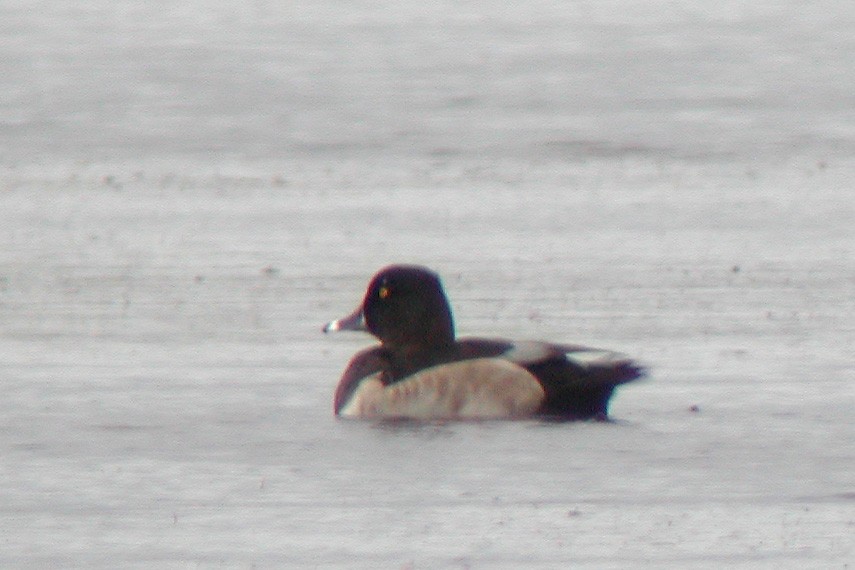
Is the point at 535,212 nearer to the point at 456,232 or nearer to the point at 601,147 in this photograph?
the point at 456,232

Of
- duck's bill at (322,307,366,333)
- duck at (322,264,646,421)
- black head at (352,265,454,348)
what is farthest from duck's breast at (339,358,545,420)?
duck's bill at (322,307,366,333)

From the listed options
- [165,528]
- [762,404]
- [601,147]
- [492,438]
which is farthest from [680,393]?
[601,147]

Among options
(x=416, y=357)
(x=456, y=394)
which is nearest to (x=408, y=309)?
(x=416, y=357)

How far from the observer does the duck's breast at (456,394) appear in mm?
9984

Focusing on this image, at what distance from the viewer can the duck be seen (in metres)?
9.97

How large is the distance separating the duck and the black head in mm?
12

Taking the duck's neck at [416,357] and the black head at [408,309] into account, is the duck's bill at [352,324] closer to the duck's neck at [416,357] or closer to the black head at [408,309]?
the black head at [408,309]

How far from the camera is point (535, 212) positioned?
1509 cm

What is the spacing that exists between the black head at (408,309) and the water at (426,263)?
0.44m

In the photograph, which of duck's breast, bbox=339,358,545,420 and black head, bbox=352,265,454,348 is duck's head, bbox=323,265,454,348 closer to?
black head, bbox=352,265,454,348

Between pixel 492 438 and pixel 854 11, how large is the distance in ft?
66.4

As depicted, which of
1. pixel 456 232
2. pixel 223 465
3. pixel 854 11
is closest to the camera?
pixel 223 465

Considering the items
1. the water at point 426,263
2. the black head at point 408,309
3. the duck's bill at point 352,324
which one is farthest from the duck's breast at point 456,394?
the duck's bill at point 352,324

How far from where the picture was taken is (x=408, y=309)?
10.4 meters
